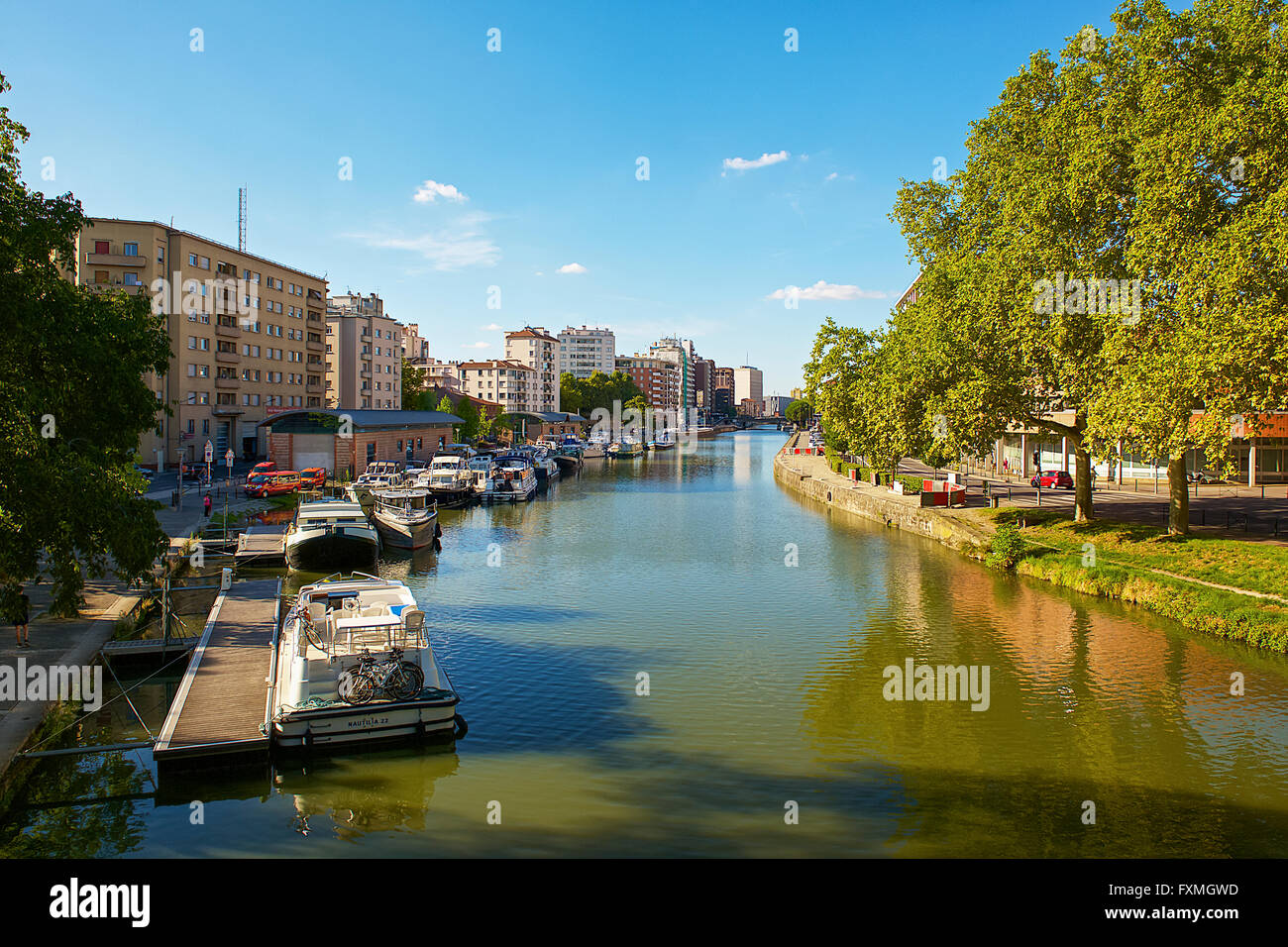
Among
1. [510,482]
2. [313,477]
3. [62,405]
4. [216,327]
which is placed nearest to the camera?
[62,405]

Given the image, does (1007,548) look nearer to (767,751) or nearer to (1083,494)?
(1083,494)

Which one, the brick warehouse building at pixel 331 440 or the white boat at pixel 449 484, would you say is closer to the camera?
the white boat at pixel 449 484

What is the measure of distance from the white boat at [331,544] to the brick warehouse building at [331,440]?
30579mm

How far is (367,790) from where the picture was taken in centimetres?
1413

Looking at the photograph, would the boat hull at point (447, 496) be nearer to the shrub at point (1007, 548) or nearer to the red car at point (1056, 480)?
the shrub at point (1007, 548)

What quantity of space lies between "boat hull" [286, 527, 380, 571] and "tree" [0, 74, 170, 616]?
1324cm

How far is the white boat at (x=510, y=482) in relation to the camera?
61.2 metres

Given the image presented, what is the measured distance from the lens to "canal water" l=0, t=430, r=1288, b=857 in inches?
495

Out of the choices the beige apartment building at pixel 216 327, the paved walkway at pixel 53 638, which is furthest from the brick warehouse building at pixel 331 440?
the paved walkway at pixel 53 638

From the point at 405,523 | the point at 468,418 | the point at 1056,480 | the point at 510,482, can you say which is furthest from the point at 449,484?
the point at 468,418

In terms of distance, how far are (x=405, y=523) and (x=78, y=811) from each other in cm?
2606

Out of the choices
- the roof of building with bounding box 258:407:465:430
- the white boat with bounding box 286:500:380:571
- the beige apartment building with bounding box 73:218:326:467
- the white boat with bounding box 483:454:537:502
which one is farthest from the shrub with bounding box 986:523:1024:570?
the beige apartment building with bounding box 73:218:326:467

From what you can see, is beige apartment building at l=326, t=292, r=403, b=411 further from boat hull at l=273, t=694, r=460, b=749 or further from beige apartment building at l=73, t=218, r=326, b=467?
boat hull at l=273, t=694, r=460, b=749

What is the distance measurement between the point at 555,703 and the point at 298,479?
42.2m
